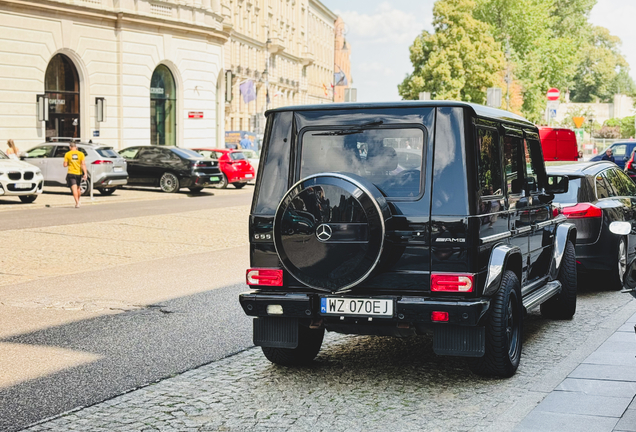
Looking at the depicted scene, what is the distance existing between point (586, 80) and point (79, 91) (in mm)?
121773

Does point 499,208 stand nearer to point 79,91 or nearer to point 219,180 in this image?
point 219,180

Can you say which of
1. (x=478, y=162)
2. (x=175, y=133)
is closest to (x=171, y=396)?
(x=478, y=162)

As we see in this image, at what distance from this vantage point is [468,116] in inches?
244

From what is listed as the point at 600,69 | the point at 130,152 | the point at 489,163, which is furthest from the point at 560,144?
the point at 600,69

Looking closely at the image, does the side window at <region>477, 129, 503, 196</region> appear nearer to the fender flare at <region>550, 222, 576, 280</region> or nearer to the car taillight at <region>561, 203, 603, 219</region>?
the fender flare at <region>550, 222, 576, 280</region>

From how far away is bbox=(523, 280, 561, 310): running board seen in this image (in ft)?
23.5

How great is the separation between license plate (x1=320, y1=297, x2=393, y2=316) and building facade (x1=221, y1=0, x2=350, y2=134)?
158 feet

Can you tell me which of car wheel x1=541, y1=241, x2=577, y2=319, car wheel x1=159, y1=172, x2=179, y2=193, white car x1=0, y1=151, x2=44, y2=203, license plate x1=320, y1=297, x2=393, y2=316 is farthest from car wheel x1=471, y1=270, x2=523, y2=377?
car wheel x1=159, y1=172, x2=179, y2=193

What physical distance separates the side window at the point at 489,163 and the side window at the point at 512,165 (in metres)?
0.26

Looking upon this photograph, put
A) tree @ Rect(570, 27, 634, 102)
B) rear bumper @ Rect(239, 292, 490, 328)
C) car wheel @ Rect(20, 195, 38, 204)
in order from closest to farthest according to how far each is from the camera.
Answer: rear bumper @ Rect(239, 292, 490, 328) → car wheel @ Rect(20, 195, 38, 204) → tree @ Rect(570, 27, 634, 102)

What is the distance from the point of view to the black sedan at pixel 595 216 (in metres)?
10.5

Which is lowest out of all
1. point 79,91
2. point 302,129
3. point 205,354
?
point 205,354

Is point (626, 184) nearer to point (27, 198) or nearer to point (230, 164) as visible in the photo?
point (27, 198)

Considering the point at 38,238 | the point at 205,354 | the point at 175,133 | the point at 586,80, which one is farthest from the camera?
the point at 586,80
